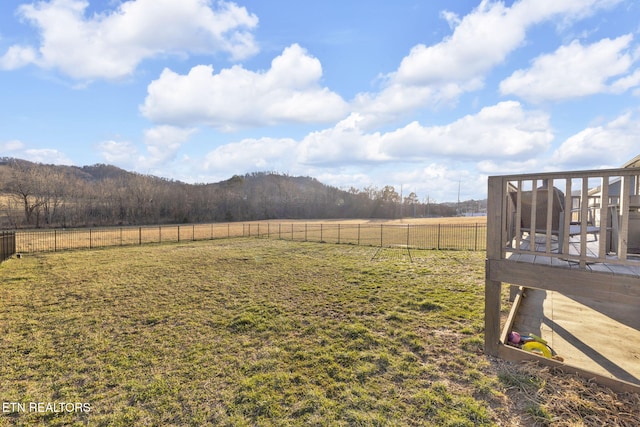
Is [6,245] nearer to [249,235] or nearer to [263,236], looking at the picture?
[249,235]

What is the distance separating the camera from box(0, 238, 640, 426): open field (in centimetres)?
276

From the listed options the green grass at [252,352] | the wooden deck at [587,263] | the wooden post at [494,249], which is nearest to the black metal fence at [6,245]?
the green grass at [252,352]

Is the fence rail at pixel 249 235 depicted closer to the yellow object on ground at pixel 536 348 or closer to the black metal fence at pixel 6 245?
the black metal fence at pixel 6 245

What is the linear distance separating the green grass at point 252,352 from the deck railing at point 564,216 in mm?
1596

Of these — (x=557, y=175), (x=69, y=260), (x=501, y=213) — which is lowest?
(x=69, y=260)

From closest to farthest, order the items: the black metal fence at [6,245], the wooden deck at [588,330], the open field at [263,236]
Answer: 1. the wooden deck at [588,330]
2. the black metal fence at [6,245]
3. the open field at [263,236]

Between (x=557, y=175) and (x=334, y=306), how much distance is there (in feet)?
14.1

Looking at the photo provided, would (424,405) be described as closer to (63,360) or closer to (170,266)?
(63,360)

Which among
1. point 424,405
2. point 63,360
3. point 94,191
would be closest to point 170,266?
point 63,360

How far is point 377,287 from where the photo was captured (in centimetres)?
727

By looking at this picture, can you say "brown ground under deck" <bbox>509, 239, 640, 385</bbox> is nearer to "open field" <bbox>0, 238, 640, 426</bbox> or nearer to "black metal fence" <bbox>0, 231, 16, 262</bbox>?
"open field" <bbox>0, 238, 640, 426</bbox>

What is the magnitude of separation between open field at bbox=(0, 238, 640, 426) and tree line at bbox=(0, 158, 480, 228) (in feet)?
169

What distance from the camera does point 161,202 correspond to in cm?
5775

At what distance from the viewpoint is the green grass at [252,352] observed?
9.28 ft
